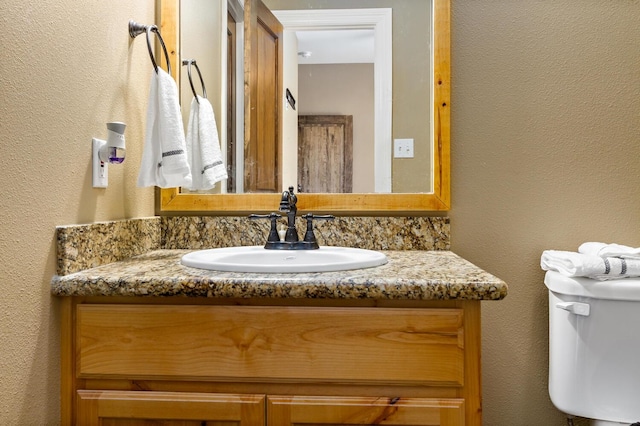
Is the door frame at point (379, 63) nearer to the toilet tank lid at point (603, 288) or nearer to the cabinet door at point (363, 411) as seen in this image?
the toilet tank lid at point (603, 288)

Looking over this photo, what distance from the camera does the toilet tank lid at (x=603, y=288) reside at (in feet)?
3.71

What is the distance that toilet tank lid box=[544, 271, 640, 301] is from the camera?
44.6 inches

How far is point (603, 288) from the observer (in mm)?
1141

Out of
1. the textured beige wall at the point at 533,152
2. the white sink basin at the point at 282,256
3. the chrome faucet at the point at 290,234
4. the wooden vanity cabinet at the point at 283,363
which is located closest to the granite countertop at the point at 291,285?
the wooden vanity cabinet at the point at 283,363

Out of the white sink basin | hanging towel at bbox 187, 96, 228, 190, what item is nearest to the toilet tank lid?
the white sink basin

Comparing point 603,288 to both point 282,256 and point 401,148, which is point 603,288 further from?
point 282,256

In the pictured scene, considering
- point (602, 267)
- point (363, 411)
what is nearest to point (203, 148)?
point (363, 411)

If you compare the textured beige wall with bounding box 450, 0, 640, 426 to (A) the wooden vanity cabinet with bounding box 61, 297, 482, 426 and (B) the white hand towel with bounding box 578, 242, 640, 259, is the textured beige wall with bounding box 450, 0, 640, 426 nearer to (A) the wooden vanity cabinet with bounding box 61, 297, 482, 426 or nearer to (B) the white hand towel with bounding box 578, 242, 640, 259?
(B) the white hand towel with bounding box 578, 242, 640, 259

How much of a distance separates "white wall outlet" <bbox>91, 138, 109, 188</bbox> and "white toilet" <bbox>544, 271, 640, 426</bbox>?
122 centimetres

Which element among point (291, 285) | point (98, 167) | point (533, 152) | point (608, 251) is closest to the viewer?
point (291, 285)

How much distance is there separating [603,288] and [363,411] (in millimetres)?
723

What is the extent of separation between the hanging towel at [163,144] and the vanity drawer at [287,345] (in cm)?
41

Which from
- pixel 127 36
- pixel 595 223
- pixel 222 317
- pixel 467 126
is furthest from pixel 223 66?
pixel 595 223

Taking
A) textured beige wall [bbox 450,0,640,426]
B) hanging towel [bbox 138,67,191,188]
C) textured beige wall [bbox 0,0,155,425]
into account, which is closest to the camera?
textured beige wall [bbox 0,0,155,425]
